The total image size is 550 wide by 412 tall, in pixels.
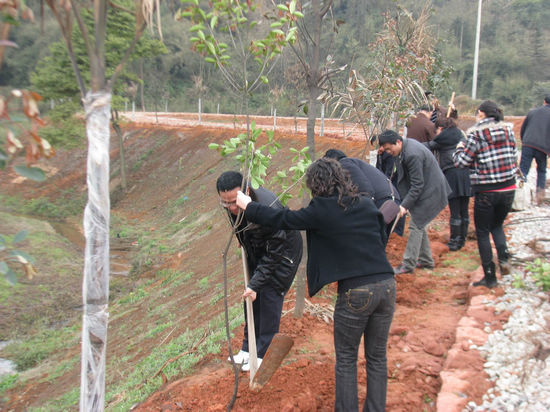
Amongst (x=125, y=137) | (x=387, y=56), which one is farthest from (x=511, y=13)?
(x=387, y=56)

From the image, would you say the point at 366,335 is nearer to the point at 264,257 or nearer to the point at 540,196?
the point at 264,257

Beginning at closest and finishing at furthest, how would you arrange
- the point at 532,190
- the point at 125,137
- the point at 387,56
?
the point at 387,56 < the point at 532,190 < the point at 125,137

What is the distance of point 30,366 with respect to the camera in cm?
797

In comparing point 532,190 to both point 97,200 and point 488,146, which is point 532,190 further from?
point 97,200

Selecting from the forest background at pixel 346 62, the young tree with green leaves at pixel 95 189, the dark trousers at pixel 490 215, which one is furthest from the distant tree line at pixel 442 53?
the young tree with green leaves at pixel 95 189

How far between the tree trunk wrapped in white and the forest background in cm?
1735

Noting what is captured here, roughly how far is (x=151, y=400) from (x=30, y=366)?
218 inches

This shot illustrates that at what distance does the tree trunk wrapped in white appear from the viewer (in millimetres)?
1925

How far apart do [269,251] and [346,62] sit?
77.1 feet

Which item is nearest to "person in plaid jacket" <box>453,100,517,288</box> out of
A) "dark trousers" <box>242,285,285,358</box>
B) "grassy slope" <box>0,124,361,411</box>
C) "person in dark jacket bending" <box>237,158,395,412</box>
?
"person in dark jacket bending" <box>237,158,395,412</box>

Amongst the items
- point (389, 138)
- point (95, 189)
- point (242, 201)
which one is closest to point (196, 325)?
point (389, 138)

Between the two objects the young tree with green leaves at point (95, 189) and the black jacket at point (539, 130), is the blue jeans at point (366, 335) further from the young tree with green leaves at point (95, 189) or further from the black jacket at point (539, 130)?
the black jacket at point (539, 130)

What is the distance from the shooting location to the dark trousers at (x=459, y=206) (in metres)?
5.78

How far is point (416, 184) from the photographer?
15.3ft
